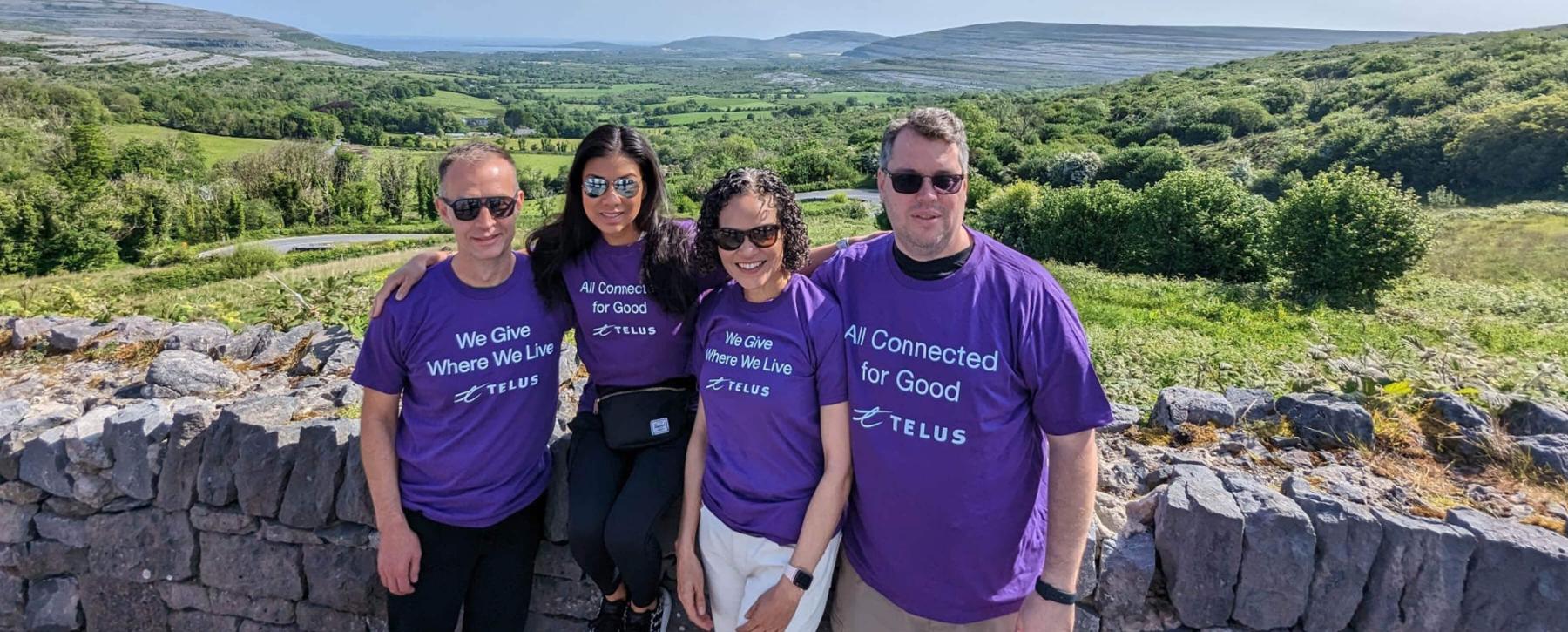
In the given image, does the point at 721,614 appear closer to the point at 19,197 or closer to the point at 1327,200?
the point at 1327,200

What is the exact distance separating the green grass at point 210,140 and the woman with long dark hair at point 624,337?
95752 millimetres

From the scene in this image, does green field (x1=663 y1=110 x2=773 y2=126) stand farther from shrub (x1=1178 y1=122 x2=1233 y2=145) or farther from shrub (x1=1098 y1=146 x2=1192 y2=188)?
shrub (x1=1098 y1=146 x2=1192 y2=188)

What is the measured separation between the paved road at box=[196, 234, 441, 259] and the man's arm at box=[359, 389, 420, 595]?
52719 millimetres

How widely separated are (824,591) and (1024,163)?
2754 inches

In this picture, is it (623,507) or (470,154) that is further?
(470,154)

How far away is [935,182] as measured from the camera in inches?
96.8

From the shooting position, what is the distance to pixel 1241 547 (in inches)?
116

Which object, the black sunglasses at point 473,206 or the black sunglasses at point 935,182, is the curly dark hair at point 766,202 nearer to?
the black sunglasses at point 935,182

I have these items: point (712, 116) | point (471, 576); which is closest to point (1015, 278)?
point (471, 576)

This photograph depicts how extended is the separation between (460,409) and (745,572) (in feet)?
4.31

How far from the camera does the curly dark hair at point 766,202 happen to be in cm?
267

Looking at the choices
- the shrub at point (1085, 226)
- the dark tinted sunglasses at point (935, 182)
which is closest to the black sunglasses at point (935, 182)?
the dark tinted sunglasses at point (935, 182)

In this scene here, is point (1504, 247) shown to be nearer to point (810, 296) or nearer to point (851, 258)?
point (851, 258)

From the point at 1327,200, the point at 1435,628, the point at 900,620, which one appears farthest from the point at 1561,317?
the point at 900,620
